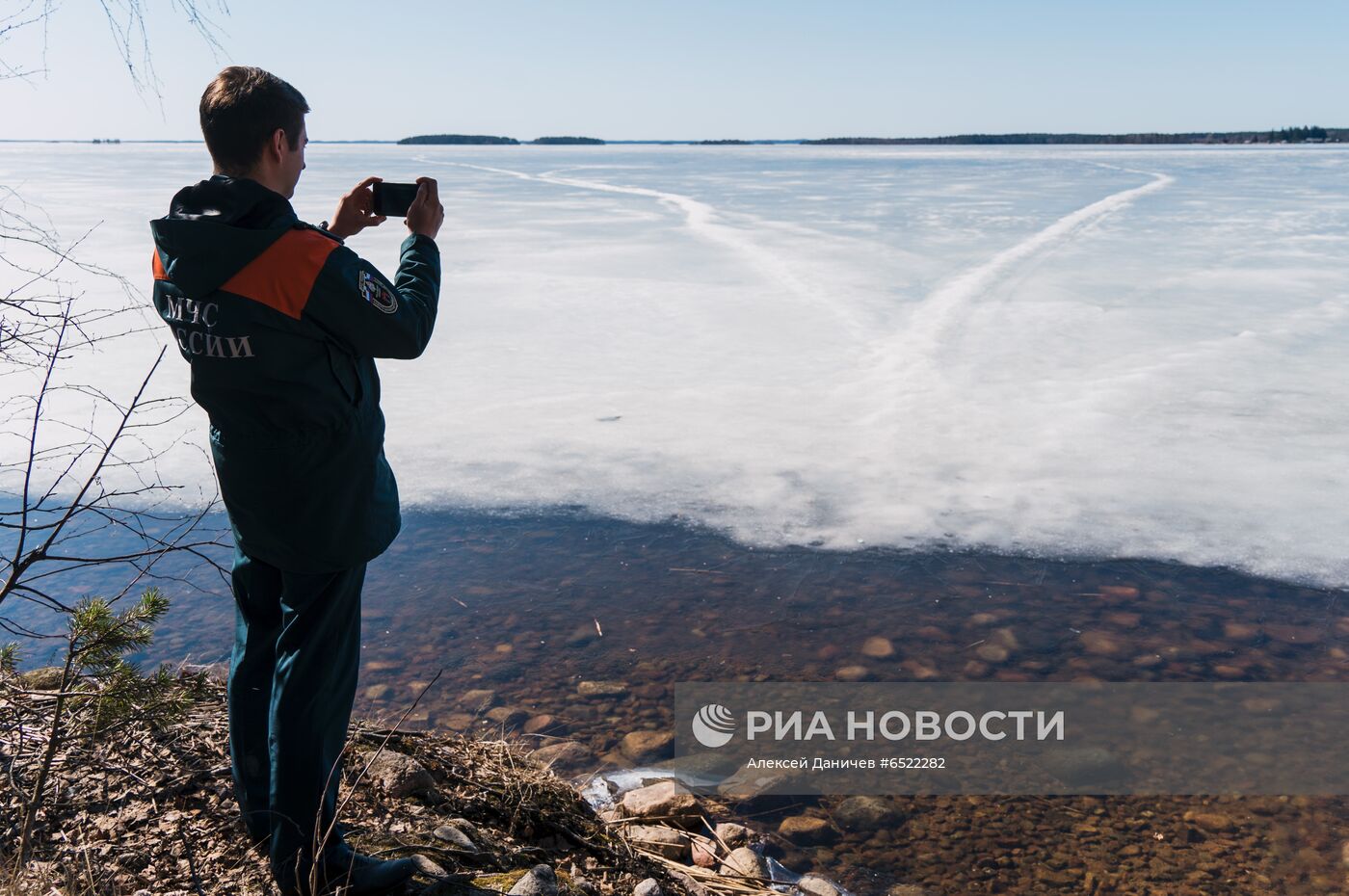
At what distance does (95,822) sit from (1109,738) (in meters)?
2.73

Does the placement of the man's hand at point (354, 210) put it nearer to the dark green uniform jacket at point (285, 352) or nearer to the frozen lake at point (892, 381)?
the dark green uniform jacket at point (285, 352)

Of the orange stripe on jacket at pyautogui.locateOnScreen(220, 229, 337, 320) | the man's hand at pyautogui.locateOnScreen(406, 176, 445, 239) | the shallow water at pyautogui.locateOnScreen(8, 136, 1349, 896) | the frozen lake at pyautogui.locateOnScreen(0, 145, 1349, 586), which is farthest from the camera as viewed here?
the frozen lake at pyautogui.locateOnScreen(0, 145, 1349, 586)

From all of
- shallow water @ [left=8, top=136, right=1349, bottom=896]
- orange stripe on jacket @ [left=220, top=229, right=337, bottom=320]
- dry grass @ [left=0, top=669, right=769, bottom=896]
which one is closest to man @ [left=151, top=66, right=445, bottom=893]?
orange stripe on jacket @ [left=220, top=229, right=337, bottom=320]

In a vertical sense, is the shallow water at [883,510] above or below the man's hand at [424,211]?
below

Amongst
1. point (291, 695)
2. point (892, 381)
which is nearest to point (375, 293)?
point (291, 695)

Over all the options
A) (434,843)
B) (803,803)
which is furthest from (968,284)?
(434,843)

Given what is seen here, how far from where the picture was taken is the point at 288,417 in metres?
1.78

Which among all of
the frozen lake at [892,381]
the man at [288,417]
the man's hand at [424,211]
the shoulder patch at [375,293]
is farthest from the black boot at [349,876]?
the frozen lake at [892,381]

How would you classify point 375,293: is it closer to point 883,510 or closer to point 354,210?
point 354,210

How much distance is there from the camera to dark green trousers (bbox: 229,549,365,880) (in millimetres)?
1870

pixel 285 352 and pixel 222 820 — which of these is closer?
pixel 285 352

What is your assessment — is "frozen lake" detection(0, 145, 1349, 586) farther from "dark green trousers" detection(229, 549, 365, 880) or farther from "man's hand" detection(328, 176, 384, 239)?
"dark green trousers" detection(229, 549, 365, 880)

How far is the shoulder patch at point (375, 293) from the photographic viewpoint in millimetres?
1733

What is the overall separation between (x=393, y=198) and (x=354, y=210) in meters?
0.09
